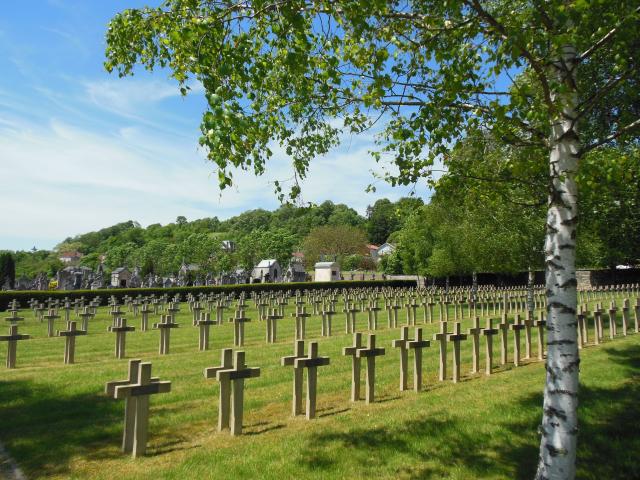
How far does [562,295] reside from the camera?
3875 mm

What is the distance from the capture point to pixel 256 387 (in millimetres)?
7832

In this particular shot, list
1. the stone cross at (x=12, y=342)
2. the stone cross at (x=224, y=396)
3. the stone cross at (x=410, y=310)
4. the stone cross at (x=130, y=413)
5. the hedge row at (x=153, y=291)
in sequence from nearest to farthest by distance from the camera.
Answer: the stone cross at (x=130, y=413), the stone cross at (x=224, y=396), the stone cross at (x=12, y=342), the stone cross at (x=410, y=310), the hedge row at (x=153, y=291)

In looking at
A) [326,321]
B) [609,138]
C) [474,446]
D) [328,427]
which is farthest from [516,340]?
[326,321]

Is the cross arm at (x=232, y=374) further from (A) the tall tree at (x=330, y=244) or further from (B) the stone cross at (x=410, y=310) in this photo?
(A) the tall tree at (x=330, y=244)

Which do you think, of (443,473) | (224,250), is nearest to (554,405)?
(443,473)

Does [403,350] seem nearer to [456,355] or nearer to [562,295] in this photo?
[456,355]

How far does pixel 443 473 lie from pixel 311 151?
161 inches

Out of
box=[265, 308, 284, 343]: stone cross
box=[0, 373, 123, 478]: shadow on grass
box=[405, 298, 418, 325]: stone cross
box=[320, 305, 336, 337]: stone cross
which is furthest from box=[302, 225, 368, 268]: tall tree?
box=[0, 373, 123, 478]: shadow on grass

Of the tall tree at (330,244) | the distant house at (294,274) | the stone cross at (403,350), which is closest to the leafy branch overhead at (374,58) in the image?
the stone cross at (403,350)

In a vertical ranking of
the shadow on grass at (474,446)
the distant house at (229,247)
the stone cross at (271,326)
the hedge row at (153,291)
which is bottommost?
the shadow on grass at (474,446)

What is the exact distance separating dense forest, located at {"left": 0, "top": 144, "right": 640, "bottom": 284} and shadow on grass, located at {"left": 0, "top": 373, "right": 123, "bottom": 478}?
3.57 metres

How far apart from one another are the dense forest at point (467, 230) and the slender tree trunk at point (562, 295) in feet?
0.82

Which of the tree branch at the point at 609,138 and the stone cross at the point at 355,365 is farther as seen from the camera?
the stone cross at the point at 355,365

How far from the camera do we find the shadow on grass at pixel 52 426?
4902mm
